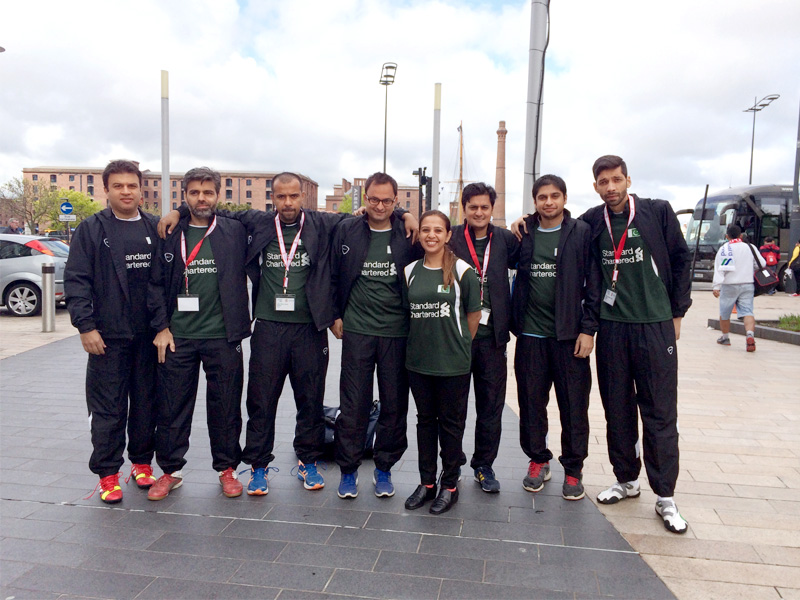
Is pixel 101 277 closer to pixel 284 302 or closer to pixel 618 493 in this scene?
pixel 284 302

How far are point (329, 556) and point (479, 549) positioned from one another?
807 mm

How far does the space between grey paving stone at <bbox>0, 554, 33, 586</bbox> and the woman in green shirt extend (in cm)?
209

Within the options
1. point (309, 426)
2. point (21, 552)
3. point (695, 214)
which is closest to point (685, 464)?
point (309, 426)

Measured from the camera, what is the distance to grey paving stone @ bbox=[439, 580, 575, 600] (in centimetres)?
293

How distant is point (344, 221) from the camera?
431cm

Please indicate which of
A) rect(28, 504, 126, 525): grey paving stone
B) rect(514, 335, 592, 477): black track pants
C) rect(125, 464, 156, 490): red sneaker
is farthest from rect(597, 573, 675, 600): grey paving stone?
rect(125, 464, 156, 490): red sneaker

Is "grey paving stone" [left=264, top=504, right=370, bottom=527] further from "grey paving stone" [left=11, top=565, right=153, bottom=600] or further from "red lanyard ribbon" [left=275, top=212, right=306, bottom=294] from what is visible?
"red lanyard ribbon" [left=275, top=212, right=306, bottom=294]

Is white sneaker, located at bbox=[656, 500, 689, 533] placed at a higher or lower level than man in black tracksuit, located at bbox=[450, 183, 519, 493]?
lower

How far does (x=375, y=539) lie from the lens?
11.5 ft

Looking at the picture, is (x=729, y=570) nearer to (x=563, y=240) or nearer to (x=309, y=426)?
(x=563, y=240)

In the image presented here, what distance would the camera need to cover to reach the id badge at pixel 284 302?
4086 mm

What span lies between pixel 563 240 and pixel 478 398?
1200 millimetres

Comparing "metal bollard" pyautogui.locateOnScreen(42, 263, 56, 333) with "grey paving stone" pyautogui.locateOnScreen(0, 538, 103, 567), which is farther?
"metal bollard" pyautogui.locateOnScreen(42, 263, 56, 333)

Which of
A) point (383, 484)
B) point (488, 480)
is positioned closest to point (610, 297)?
point (488, 480)
